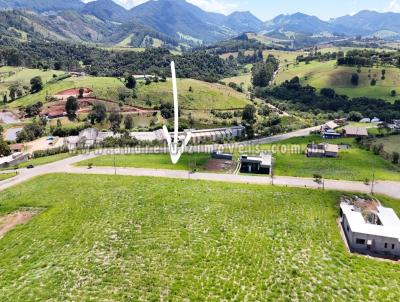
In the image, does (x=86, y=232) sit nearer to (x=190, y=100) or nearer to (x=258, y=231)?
(x=258, y=231)

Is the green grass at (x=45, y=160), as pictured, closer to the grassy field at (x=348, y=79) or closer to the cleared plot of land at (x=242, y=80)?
the cleared plot of land at (x=242, y=80)

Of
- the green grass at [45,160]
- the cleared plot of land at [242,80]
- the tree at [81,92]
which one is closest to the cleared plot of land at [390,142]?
the green grass at [45,160]

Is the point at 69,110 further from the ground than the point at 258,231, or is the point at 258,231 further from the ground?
the point at 69,110

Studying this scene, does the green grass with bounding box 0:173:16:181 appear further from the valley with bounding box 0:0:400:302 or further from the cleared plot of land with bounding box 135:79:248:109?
the cleared plot of land with bounding box 135:79:248:109

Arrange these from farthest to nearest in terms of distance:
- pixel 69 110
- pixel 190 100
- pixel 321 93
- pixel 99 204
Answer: pixel 321 93 → pixel 190 100 → pixel 69 110 → pixel 99 204

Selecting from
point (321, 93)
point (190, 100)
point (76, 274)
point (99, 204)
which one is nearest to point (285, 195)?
point (99, 204)

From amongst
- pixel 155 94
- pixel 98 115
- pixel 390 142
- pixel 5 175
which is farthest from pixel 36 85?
pixel 390 142
